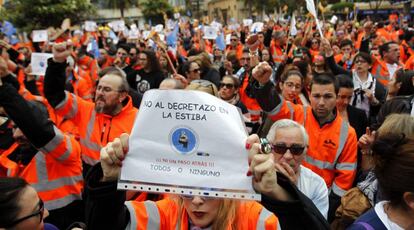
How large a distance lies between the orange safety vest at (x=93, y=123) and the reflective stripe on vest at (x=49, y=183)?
53 centimetres

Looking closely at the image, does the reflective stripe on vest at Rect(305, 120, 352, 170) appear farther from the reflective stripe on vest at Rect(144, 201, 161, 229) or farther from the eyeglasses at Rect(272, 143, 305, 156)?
the reflective stripe on vest at Rect(144, 201, 161, 229)

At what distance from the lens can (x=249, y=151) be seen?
193cm

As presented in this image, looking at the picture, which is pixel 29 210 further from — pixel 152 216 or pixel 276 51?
pixel 276 51

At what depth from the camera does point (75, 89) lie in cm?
811

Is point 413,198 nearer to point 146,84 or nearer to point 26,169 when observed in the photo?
point 26,169

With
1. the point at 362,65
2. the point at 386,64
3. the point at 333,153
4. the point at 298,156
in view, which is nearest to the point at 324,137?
the point at 333,153

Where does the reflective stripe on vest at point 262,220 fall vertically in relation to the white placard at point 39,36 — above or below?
above

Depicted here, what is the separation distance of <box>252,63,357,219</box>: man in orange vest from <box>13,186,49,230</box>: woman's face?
211 centimetres

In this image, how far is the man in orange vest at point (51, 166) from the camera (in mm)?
3545

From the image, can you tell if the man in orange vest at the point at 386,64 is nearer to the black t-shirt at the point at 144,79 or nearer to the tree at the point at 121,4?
the black t-shirt at the point at 144,79

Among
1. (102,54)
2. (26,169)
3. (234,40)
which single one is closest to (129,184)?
(26,169)

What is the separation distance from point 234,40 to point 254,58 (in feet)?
26.4

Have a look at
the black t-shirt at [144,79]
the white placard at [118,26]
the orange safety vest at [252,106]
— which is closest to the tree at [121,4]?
the white placard at [118,26]

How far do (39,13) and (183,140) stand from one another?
23.8m
